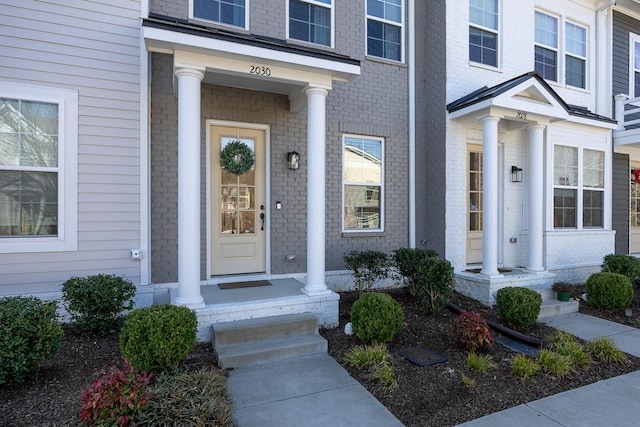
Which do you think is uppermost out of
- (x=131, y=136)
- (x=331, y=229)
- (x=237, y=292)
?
(x=131, y=136)

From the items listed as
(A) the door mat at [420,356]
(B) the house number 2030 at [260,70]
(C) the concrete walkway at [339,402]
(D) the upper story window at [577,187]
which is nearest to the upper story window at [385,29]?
(B) the house number 2030 at [260,70]

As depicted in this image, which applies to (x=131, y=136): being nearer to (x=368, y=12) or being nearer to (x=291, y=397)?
(x=291, y=397)

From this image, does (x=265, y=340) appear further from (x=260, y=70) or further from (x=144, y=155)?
(x=260, y=70)

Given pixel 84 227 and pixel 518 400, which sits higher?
pixel 84 227

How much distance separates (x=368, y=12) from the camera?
6.88 m

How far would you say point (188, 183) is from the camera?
4227 mm

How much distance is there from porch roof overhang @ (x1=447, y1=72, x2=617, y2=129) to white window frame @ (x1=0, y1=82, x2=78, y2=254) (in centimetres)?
598

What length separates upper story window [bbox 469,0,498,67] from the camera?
7320 mm

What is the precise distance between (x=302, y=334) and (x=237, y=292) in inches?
46.2

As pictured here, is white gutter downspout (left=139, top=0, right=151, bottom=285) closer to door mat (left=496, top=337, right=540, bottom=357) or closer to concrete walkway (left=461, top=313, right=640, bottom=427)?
concrete walkway (left=461, top=313, right=640, bottom=427)

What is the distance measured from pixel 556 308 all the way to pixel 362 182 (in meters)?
3.78

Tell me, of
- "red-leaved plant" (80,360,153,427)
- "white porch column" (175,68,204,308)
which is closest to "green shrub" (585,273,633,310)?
"white porch column" (175,68,204,308)

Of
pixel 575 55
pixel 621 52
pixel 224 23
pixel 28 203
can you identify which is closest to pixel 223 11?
pixel 224 23

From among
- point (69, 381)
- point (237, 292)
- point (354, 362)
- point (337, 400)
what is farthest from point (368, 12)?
point (69, 381)
